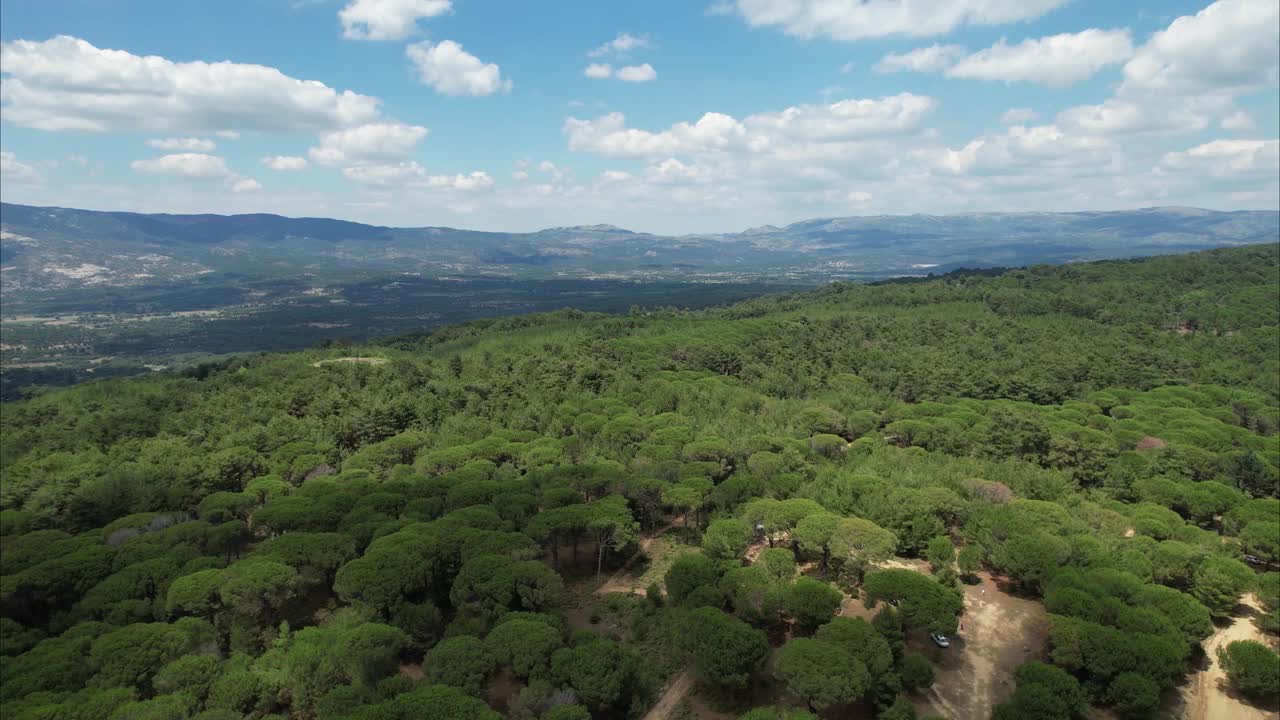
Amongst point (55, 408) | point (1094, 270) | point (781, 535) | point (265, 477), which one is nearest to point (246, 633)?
point (265, 477)

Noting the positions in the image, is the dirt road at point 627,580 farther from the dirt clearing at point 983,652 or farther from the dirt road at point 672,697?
the dirt clearing at point 983,652

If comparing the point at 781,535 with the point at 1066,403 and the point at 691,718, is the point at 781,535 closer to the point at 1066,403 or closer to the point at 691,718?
the point at 691,718

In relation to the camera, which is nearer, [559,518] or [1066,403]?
[559,518]

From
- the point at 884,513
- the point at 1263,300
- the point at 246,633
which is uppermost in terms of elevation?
the point at 1263,300

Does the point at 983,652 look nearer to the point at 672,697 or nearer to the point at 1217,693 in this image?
the point at 1217,693

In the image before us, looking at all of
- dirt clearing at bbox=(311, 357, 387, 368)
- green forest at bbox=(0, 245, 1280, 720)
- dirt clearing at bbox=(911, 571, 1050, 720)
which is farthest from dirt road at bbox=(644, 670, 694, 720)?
dirt clearing at bbox=(311, 357, 387, 368)

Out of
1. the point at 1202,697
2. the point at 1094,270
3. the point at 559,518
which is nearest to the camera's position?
the point at 1202,697
